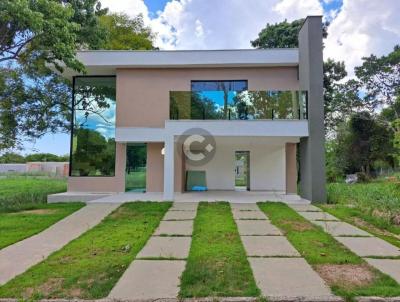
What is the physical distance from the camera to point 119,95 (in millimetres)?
14102

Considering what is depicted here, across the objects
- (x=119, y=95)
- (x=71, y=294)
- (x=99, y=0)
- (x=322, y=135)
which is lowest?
(x=71, y=294)

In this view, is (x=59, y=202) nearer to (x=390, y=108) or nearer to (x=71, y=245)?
(x=71, y=245)

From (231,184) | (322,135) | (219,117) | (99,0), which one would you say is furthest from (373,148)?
(99,0)

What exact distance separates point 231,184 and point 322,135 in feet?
18.9

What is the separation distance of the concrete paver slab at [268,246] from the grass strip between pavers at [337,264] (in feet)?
0.51

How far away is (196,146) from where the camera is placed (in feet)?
47.1

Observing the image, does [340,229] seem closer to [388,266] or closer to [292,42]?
[388,266]

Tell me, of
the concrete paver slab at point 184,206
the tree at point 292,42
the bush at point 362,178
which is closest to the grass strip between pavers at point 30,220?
the concrete paver slab at point 184,206

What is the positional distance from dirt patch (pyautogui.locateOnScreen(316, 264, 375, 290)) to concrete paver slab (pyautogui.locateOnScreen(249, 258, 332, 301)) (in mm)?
140

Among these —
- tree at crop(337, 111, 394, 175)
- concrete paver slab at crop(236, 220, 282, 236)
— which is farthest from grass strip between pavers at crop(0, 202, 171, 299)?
tree at crop(337, 111, 394, 175)

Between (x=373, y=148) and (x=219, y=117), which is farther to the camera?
(x=373, y=148)

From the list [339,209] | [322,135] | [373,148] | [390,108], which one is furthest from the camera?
[390,108]

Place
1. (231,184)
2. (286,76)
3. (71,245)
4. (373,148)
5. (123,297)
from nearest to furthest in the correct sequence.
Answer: (123,297), (71,245), (286,76), (231,184), (373,148)

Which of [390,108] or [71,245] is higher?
[390,108]
